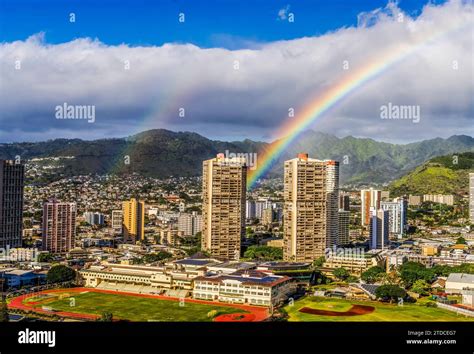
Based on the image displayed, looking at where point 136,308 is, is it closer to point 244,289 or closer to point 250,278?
point 244,289

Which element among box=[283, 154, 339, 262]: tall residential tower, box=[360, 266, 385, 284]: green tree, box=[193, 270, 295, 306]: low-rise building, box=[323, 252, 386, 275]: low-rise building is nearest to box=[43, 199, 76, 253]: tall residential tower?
box=[283, 154, 339, 262]: tall residential tower

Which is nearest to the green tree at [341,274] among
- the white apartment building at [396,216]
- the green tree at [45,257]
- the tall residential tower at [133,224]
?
the green tree at [45,257]

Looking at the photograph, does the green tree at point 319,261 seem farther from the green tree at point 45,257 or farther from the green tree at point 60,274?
the green tree at point 45,257

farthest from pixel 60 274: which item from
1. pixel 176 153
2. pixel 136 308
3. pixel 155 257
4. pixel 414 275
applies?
pixel 176 153

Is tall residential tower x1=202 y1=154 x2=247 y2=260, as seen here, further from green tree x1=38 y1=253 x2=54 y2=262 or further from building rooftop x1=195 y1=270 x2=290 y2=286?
building rooftop x1=195 y1=270 x2=290 y2=286

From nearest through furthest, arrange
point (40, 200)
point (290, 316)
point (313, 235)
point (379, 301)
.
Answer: point (290, 316) < point (379, 301) < point (313, 235) < point (40, 200)

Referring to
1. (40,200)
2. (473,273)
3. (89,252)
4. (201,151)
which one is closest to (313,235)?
(473,273)
